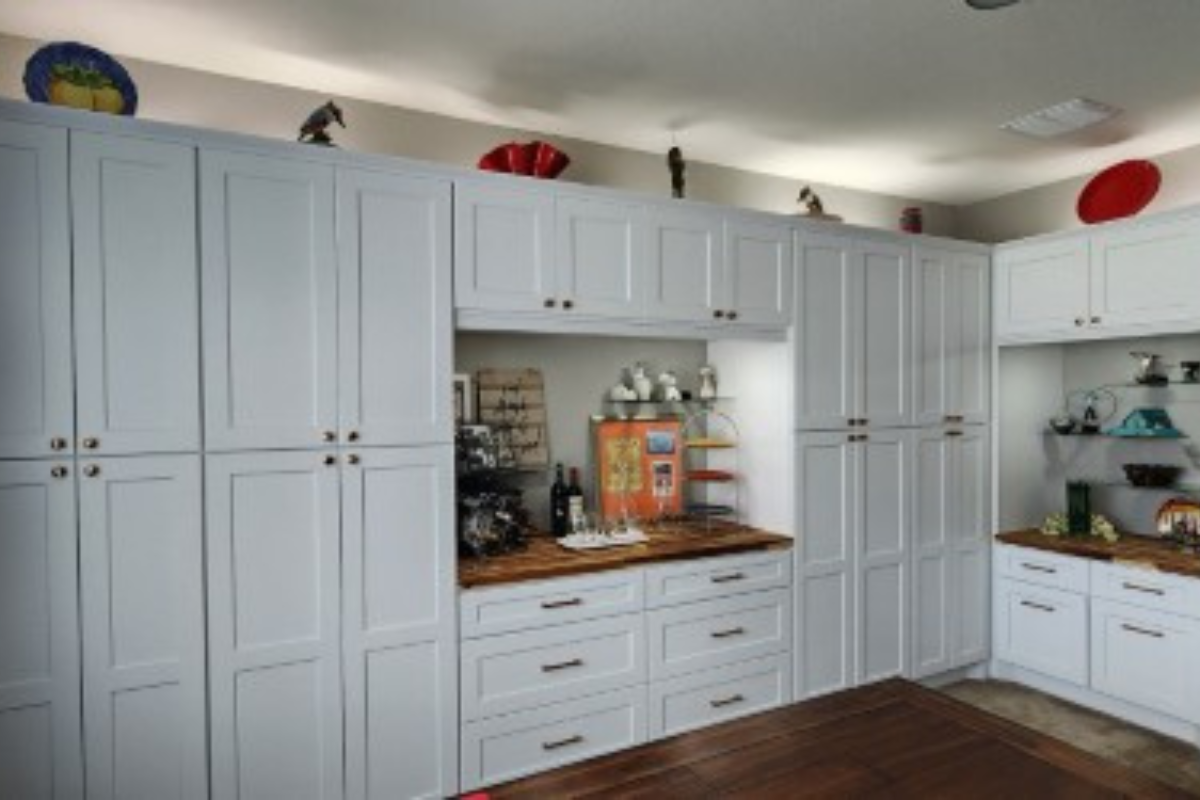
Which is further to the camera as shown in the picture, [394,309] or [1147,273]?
[1147,273]

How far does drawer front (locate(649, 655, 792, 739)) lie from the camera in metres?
2.93

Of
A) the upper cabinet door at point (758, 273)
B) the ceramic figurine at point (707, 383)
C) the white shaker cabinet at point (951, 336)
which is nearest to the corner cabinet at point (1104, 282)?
the white shaker cabinet at point (951, 336)

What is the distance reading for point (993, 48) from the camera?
2.50m

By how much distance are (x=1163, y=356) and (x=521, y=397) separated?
332cm

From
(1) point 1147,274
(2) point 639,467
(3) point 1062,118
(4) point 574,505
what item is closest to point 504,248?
(4) point 574,505

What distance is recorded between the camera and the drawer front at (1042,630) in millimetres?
3553

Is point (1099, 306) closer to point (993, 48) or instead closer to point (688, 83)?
point (993, 48)

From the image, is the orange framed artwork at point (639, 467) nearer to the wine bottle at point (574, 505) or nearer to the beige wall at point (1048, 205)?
the wine bottle at point (574, 505)

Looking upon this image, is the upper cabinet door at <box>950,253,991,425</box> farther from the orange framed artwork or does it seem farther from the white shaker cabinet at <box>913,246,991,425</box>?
the orange framed artwork

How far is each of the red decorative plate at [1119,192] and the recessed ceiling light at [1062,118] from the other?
0.52 m

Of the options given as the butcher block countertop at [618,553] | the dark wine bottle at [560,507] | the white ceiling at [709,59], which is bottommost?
the butcher block countertop at [618,553]

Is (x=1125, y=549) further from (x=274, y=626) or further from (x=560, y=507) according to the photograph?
(x=274, y=626)

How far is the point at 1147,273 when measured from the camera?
3322mm

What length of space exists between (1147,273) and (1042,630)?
1865mm
